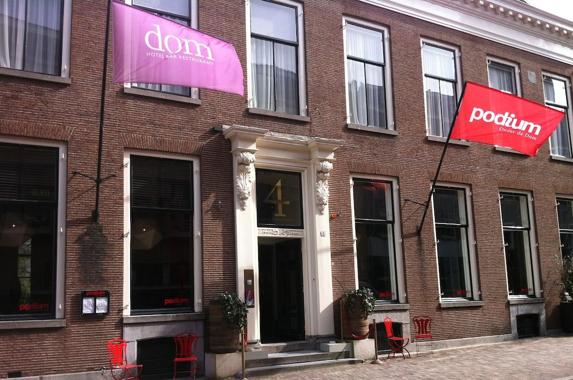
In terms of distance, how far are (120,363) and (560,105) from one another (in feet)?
53.8

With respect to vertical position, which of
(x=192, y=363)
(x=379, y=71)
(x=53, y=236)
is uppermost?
(x=379, y=71)

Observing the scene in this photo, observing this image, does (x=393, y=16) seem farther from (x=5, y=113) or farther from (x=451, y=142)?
(x=5, y=113)

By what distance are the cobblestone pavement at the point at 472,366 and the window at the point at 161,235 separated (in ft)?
7.82

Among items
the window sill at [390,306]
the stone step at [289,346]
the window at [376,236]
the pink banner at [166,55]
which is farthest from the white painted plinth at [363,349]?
the pink banner at [166,55]

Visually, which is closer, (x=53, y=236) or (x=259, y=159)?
(x=53, y=236)

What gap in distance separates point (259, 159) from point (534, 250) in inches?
375

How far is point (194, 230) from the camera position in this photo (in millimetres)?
12227

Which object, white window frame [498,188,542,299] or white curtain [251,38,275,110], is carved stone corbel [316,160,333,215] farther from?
white window frame [498,188,542,299]

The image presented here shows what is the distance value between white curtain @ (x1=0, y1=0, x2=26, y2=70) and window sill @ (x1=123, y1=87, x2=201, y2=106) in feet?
6.65

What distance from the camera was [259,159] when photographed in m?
13.3

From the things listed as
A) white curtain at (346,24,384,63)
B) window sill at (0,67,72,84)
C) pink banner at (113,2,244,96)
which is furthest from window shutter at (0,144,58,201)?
white curtain at (346,24,384,63)

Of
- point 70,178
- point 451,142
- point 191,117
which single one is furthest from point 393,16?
point 70,178

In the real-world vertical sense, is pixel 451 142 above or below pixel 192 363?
above

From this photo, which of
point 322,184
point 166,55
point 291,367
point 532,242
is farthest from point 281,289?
point 532,242
